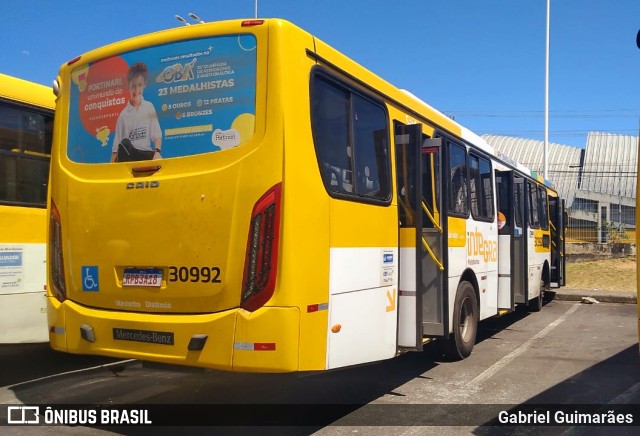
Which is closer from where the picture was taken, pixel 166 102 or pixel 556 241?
pixel 166 102

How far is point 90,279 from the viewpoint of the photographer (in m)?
4.86

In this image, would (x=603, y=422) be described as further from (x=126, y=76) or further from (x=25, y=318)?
(x=25, y=318)

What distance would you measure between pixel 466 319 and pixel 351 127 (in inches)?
158

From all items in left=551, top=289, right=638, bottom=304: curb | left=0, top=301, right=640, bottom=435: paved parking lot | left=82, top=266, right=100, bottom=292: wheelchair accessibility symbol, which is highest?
left=82, top=266, right=100, bottom=292: wheelchair accessibility symbol

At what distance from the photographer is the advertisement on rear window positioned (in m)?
4.40

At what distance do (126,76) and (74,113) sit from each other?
0.72m

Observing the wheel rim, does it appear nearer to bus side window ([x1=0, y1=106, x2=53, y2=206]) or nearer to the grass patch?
bus side window ([x1=0, y1=106, x2=53, y2=206])

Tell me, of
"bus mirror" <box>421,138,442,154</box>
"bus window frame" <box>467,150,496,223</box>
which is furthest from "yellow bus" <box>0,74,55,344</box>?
"bus window frame" <box>467,150,496,223</box>

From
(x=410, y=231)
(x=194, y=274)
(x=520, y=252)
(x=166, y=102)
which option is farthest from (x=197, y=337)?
(x=520, y=252)

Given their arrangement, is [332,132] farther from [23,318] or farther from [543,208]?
[543,208]

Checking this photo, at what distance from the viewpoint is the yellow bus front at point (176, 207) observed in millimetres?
4191

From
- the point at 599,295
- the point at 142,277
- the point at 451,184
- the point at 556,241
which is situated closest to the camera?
the point at 142,277

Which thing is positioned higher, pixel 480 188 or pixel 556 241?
pixel 480 188

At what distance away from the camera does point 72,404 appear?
6035mm
